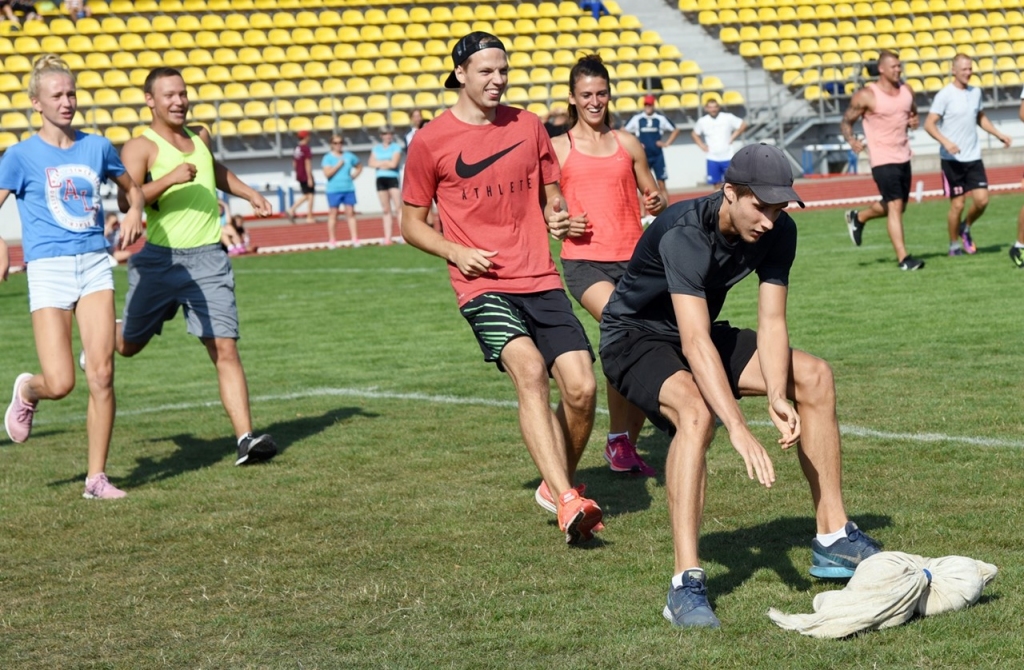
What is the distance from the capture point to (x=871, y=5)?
38.1 m

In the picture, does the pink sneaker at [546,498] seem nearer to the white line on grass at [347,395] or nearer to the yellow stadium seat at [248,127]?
the white line on grass at [347,395]

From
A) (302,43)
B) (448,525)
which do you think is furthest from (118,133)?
(448,525)

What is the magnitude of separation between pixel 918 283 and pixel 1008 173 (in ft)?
62.2

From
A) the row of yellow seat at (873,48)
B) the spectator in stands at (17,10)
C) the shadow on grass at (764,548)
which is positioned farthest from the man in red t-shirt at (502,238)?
the row of yellow seat at (873,48)

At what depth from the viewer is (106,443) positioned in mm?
7641

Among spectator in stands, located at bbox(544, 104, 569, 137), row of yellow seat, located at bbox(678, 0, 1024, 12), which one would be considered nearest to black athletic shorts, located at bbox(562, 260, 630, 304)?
spectator in stands, located at bbox(544, 104, 569, 137)

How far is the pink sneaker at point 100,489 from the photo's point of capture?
750 cm

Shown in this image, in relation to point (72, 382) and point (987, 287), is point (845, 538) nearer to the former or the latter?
point (72, 382)

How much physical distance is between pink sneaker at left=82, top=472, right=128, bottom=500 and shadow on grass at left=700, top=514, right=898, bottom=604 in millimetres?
3271

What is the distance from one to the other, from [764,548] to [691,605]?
1.06 m

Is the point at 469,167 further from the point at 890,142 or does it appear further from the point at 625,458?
the point at 890,142

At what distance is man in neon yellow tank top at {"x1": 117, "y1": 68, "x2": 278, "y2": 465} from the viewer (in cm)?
835

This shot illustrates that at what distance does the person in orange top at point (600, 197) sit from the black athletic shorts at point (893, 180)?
26.8 ft

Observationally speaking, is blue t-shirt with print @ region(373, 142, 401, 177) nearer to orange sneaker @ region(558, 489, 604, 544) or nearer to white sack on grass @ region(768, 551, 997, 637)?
orange sneaker @ region(558, 489, 604, 544)
